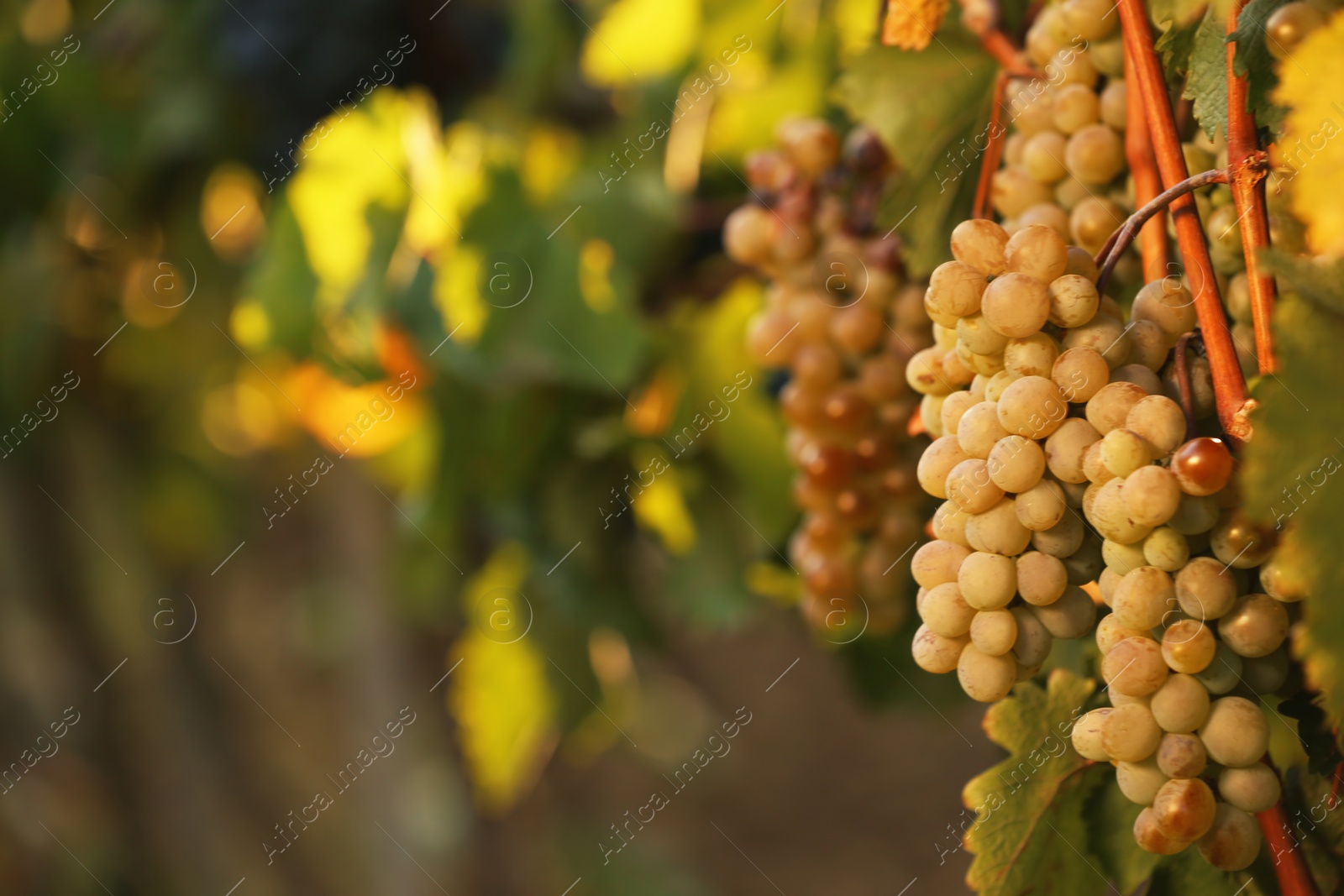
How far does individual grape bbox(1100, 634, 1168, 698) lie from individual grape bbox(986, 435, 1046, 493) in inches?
1.7

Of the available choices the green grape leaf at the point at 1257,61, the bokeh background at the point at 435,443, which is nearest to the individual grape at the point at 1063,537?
the green grape leaf at the point at 1257,61

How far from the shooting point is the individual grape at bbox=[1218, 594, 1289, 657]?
226mm

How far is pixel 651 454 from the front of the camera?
0.69m

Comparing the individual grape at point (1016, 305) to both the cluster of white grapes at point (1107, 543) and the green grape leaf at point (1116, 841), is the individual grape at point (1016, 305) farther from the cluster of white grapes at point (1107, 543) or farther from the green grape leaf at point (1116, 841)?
the green grape leaf at point (1116, 841)

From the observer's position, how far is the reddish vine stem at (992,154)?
32 cm

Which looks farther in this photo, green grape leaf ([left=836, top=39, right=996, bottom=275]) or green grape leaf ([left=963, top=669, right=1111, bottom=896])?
green grape leaf ([left=836, top=39, right=996, bottom=275])

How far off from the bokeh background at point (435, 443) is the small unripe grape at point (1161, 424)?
0.23m

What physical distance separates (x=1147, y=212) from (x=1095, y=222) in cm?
8

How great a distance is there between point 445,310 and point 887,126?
1.34ft

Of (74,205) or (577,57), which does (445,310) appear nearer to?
(577,57)

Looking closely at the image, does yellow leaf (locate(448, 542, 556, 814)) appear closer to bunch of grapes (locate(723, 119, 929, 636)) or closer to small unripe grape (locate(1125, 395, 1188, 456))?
bunch of grapes (locate(723, 119, 929, 636))

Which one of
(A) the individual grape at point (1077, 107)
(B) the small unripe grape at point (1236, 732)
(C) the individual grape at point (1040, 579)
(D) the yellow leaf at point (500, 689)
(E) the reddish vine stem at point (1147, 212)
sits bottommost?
(D) the yellow leaf at point (500, 689)

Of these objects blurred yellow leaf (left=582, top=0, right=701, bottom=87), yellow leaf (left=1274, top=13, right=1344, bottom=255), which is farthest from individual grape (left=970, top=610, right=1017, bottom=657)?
blurred yellow leaf (left=582, top=0, right=701, bottom=87)

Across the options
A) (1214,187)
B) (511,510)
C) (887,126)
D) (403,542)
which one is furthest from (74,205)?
(1214,187)
